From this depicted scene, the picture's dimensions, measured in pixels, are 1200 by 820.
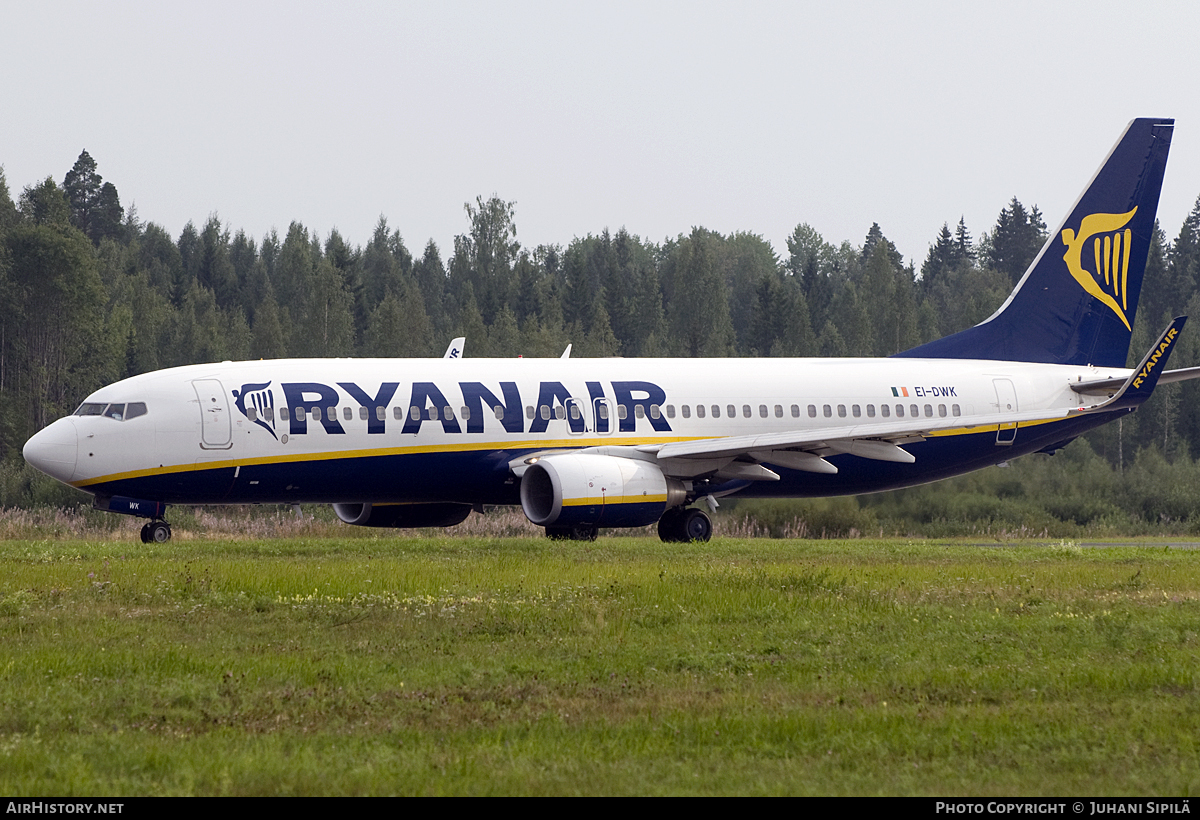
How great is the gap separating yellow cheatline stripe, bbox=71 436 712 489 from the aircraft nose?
0.35 m

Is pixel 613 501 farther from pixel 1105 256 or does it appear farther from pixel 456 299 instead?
pixel 456 299

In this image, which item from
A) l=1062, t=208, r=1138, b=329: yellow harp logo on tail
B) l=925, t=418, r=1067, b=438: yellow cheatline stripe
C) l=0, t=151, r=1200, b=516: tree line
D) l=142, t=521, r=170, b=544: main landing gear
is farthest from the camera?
l=0, t=151, r=1200, b=516: tree line

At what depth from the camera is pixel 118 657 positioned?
11.8 metres

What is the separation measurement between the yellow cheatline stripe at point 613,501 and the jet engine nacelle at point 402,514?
15.5 ft

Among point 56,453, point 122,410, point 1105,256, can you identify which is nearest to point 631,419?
point 122,410

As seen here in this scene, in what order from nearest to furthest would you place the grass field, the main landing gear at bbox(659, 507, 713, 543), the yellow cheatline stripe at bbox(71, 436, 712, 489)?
1. the grass field
2. the yellow cheatline stripe at bbox(71, 436, 712, 489)
3. the main landing gear at bbox(659, 507, 713, 543)

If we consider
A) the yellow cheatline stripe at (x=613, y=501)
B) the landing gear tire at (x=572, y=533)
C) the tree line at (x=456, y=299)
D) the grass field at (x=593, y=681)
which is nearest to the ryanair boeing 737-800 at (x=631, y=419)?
the yellow cheatline stripe at (x=613, y=501)

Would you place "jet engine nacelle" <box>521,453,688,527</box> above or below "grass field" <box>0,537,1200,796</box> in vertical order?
above

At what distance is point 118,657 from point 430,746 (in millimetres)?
4194

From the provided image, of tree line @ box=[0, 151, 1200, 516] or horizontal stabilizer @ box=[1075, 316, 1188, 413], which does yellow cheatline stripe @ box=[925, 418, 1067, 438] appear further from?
tree line @ box=[0, 151, 1200, 516]

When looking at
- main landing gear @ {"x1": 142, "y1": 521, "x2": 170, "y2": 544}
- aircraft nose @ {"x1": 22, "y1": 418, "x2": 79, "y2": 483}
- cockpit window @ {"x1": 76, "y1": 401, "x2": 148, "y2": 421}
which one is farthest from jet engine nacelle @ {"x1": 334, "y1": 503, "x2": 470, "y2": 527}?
aircraft nose @ {"x1": 22, "y1": 418, "x2": 79, "y2": 483}

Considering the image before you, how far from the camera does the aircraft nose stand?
23328mm

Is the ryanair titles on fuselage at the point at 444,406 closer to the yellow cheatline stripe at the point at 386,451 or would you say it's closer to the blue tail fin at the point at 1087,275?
the yellow cheatline stripe at the point at 386,451
